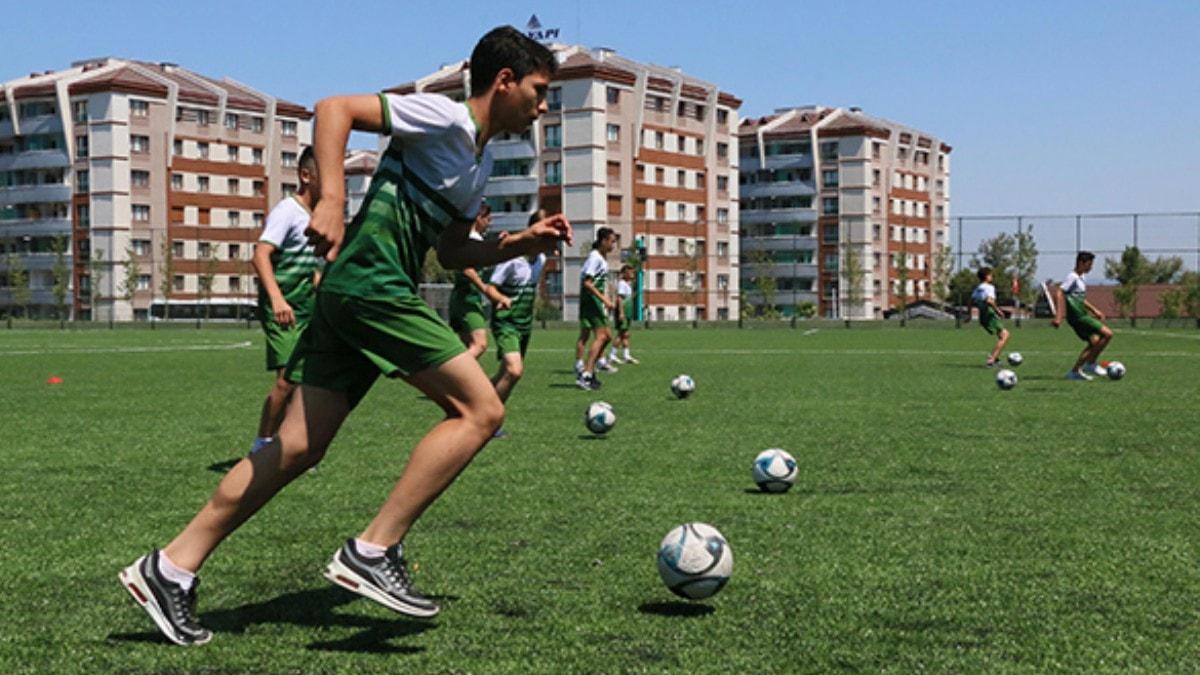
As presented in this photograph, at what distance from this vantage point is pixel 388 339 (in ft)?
14.7

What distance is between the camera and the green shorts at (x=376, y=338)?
175 inches

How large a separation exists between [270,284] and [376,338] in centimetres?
363

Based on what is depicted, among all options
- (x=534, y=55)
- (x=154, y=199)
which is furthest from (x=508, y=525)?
(x=154, y=199)

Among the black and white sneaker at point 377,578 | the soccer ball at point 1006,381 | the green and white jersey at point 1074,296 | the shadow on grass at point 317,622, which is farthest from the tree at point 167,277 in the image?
the black and white sneaker at point 377,578

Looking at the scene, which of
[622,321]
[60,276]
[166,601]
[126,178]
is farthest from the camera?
[126,178]

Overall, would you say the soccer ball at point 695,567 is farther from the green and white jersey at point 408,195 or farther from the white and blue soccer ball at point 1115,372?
the white and blue soccer ball at point 1115,372

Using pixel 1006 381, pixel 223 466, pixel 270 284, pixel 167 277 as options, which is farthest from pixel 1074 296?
pixel 167 277

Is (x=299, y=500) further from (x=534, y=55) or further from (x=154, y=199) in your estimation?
(x=154, y=199)

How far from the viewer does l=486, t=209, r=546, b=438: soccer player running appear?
1130cm

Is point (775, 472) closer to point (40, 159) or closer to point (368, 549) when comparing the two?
point (368, 549)

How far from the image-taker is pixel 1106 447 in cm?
1055

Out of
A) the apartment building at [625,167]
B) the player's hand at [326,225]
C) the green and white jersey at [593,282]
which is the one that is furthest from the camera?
the apartment building at [625,167]

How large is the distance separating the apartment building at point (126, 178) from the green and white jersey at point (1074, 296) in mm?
82614

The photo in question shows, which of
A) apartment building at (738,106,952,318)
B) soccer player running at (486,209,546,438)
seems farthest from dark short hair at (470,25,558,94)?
apartment building at (738,106,952,318)
